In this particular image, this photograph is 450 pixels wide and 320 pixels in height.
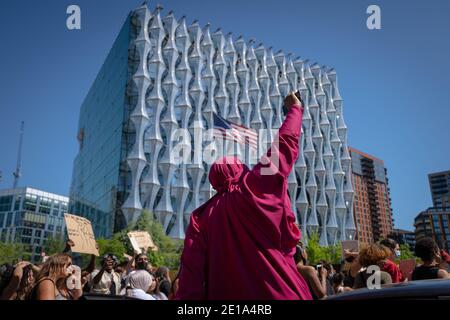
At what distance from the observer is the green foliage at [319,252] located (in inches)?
1955

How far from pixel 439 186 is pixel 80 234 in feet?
566

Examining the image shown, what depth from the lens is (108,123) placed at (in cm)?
5528

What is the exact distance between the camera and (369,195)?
146500 mm

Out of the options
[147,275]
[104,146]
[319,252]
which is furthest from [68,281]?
A: [104,146]

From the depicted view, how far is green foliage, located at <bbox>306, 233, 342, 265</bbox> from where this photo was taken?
4966cm

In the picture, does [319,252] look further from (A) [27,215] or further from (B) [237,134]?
(A) [27,215]

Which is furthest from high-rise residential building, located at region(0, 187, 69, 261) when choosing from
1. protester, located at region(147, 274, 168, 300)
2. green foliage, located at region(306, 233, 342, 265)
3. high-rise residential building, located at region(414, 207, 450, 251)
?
protester, located at region(147, 274, 168, 300)

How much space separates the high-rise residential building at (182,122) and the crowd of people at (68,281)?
31.5 metres

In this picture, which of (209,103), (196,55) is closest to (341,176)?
(209,103)

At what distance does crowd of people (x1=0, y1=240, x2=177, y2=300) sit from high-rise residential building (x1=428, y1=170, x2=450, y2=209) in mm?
163644
